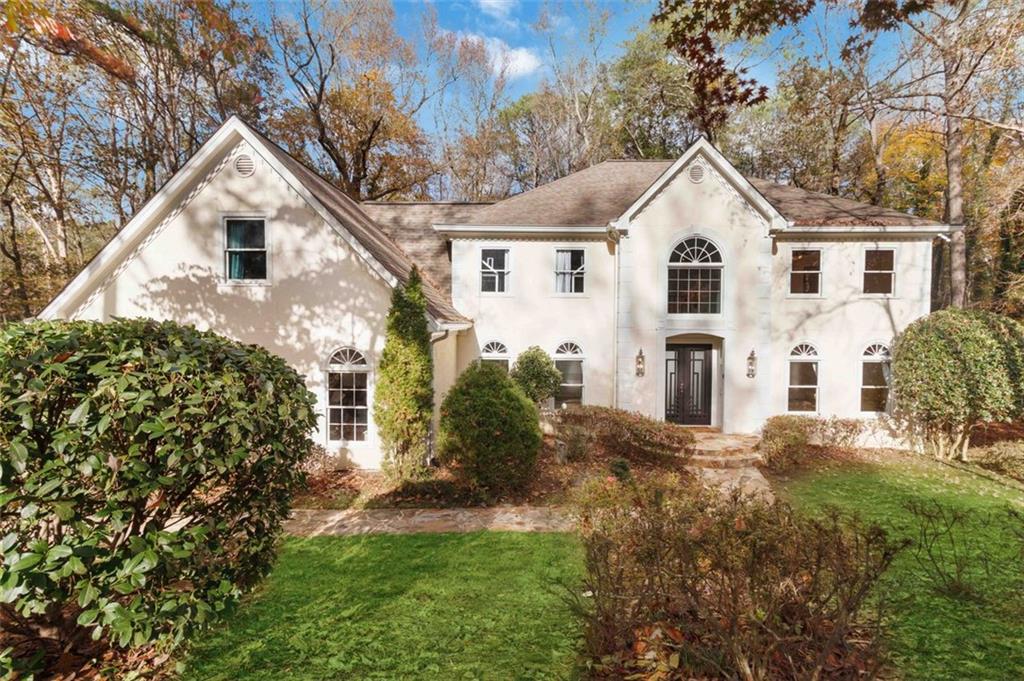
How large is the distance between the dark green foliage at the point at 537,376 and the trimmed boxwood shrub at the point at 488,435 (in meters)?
4.09

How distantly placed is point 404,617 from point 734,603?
3.38 m

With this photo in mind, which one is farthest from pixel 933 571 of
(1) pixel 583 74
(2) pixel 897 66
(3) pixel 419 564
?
(1) pixel 583 74

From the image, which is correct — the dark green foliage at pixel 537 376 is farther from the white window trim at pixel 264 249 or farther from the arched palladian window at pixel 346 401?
the white window trim at pixel 264 249

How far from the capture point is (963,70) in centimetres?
1200

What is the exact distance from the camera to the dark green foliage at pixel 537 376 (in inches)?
517

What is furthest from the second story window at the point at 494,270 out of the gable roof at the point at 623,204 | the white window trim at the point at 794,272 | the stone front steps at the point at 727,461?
the white window trim at the point at 794,272

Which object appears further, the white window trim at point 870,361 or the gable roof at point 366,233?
the white window trim at point 870,361

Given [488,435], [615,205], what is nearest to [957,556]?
[488,435]

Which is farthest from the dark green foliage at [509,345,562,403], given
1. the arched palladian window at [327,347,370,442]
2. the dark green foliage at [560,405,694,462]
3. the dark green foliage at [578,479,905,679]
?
the dark green foliage at [578,479,905,679]

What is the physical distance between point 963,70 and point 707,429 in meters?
11.7

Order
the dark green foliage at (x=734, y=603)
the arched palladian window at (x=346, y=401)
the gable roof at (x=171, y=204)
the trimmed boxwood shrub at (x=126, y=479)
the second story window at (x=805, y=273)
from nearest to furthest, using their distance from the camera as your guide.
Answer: the trimmed boxwood shrub at (x=126, y=479)
the dark green foliage at (x=734, y=603)
the gable roof at (x=171, y=204)
the arched palladian window at (x=346, y=401)
the second story window at (x=805, y=273)

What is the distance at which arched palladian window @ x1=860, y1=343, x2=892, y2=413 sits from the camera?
13742 mm

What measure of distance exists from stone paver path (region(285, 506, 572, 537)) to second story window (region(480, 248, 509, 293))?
7.51 metres

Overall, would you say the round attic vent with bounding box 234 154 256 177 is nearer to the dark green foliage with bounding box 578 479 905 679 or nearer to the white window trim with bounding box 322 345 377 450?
the white window trim with bounding box 322 345 377 450
